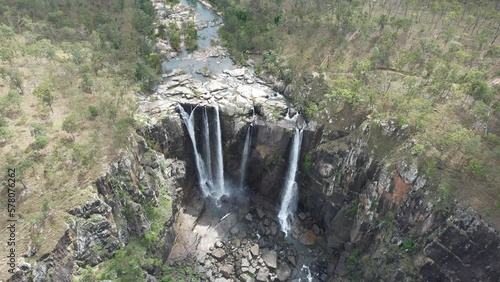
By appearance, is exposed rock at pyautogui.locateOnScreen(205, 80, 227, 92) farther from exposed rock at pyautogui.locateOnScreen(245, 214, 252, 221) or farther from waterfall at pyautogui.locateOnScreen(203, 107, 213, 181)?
exposed rock at pyautogui.locateOnScreen(245, 214, 252, 221)

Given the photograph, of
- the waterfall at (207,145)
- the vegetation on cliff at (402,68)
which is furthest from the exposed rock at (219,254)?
the vegetation on cliff at (402,68)

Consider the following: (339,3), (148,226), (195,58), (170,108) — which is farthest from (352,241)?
(339,3)

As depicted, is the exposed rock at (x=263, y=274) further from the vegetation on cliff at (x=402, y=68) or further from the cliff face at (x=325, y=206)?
the vegetation on cliff at (x=402, y=68)

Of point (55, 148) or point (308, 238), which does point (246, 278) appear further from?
point (55, 148)

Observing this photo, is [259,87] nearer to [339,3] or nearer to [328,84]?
[328,84]

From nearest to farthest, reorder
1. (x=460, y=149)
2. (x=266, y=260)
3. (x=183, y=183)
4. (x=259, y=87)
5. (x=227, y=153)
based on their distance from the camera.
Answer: (x=460, y=149) → (x=266, y=260) → (x=183, y=183) → (x=227, y=153) → (x=259, y=87)

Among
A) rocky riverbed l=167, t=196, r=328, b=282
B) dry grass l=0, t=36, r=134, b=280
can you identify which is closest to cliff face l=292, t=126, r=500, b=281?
rocky riverbed l=167, t=196, r=328, b=282
